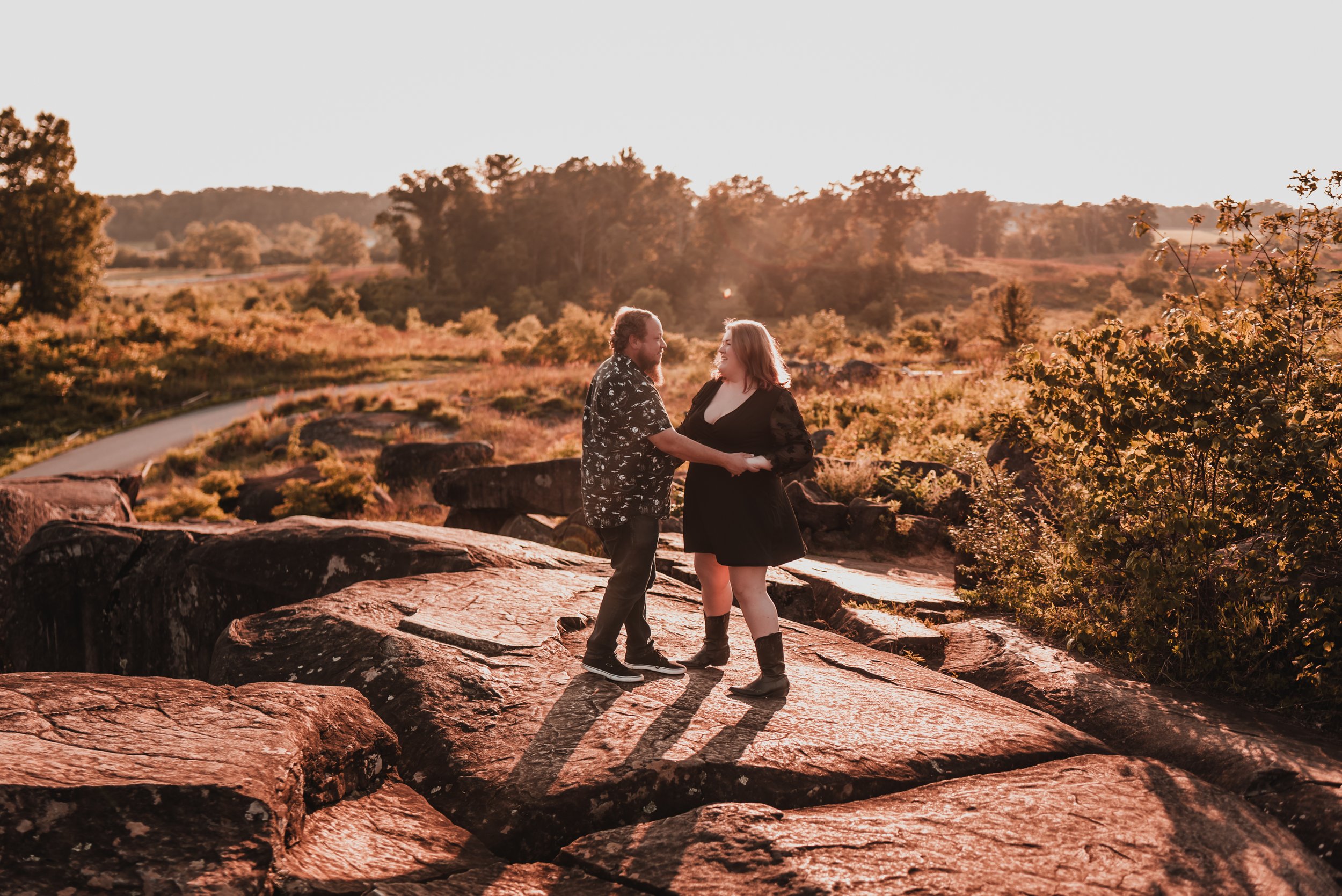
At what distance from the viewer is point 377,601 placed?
5.68 m

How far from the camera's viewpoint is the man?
471 cm

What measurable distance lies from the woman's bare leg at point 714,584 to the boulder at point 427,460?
12.5 meters

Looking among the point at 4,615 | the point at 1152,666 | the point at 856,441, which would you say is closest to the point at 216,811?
the point at 1152,666

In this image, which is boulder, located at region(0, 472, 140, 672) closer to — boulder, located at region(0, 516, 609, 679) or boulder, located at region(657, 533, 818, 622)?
boulder, located at region(0, 516, 609, 679)

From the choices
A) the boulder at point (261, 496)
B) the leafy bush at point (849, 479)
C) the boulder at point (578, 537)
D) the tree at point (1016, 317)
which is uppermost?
the tree at point (1016, 317)

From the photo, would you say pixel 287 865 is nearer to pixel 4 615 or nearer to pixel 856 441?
pixel 4 615

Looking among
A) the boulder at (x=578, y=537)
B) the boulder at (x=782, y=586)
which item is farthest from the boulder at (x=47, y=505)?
the boulder at (x=782, y=586)

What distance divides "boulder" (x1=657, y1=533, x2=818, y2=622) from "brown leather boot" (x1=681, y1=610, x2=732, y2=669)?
2.10 meters

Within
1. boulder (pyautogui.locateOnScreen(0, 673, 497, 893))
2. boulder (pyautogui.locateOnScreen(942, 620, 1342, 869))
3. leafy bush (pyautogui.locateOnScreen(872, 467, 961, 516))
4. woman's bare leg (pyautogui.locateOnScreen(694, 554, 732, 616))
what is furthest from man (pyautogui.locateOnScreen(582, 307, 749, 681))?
leafy bush (pyautogui.locateOnScreen(872, 467, 961, 516))

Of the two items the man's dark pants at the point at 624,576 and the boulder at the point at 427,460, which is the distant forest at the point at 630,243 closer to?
the boulder at the point at 427,460

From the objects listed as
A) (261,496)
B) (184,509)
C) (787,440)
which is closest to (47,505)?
(184,509)

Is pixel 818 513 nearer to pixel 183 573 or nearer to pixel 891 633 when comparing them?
pixel 891 633

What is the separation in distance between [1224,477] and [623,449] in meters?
4.06

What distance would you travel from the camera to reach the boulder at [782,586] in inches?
298
